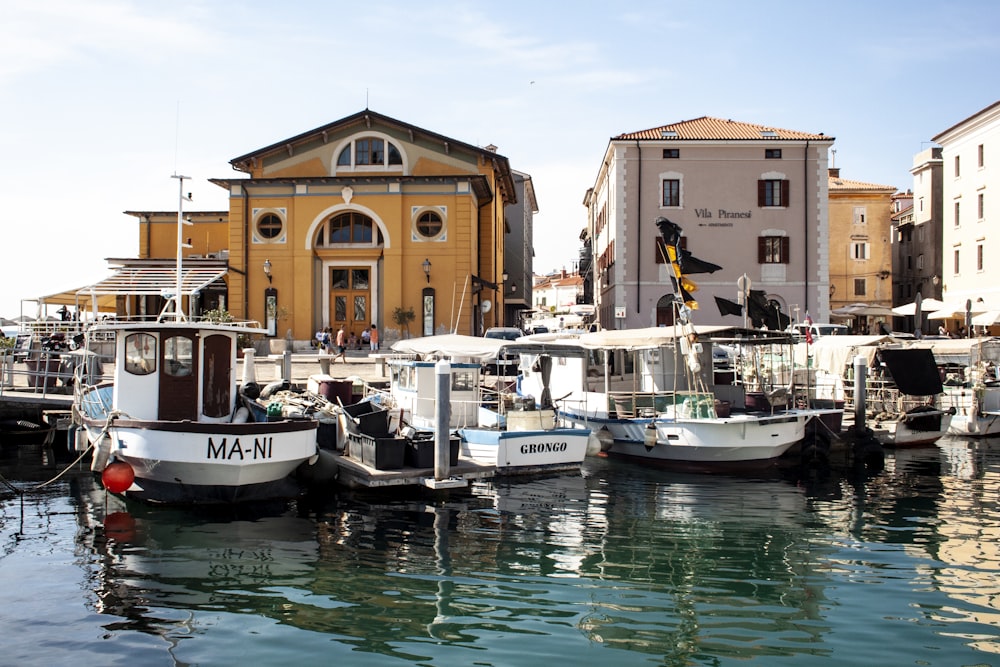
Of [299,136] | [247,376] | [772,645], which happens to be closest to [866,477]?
[772,645]

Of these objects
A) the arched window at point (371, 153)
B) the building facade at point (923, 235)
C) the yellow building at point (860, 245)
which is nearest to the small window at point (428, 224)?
the arched window at point (371, 153)

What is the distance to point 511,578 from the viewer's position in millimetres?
10484

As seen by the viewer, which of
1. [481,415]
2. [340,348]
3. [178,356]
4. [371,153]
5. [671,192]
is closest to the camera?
[178,356]

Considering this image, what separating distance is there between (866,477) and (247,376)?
14404 mm

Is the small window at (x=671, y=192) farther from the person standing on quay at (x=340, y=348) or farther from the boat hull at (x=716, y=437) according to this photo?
the boat hull at (x=716, y=437)

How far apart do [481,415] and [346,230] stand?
65.6 feet

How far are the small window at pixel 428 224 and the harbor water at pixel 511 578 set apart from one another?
20698 millimetres

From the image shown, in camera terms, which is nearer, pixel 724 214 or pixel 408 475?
pixel 408 475

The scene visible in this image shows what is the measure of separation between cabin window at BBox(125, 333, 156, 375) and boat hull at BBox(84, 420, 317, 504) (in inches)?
50.3

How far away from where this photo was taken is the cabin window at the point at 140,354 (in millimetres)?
15297

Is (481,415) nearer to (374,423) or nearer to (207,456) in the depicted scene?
(374,423)

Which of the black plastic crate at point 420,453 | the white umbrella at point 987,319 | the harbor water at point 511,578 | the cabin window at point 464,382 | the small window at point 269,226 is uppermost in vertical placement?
the small window at point 269,226

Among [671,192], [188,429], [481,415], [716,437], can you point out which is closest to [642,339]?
[716,437]

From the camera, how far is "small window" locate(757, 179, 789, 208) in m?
39.7
